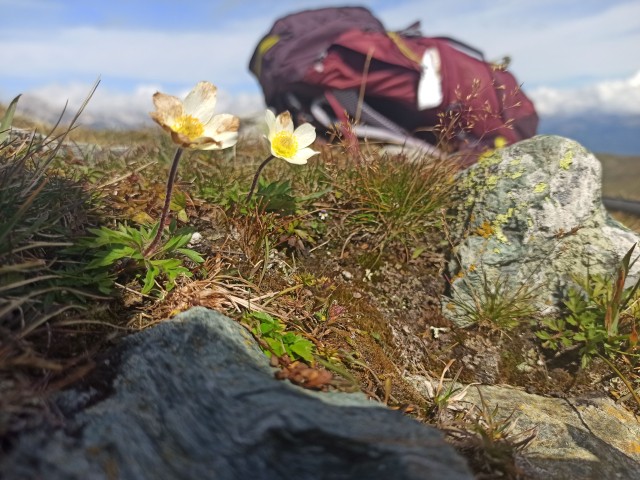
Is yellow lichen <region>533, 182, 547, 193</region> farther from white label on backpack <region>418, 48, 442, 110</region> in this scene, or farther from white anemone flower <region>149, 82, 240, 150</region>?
white label on backpack <region>418, 48, 442, 110</region>

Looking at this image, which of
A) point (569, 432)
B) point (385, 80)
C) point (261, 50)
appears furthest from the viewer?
point (261, 50)

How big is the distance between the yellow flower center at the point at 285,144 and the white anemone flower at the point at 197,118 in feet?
1.63

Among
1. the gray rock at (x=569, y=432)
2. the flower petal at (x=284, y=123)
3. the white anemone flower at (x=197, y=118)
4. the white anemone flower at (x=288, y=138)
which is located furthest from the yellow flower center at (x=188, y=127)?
the gray rock at (x=569, y=432)

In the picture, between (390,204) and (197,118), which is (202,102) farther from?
(390,204)

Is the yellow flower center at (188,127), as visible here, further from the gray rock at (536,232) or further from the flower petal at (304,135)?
the gray rock at (536,232)

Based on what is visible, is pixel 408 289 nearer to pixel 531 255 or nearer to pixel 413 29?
pixel 531 255

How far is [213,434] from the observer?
1597mm

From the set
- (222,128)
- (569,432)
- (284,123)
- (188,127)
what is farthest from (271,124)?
(569,432)

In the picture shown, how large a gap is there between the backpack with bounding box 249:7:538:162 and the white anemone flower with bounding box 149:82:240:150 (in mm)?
4210

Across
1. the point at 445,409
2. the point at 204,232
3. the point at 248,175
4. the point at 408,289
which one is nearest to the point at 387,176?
the point at 408,289

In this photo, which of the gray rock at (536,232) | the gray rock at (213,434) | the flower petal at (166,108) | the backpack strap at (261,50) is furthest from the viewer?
the backpack strap at (261,50)

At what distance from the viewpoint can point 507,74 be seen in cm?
719

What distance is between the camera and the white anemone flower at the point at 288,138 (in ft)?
9.36

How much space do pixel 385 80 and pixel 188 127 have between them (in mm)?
5102
